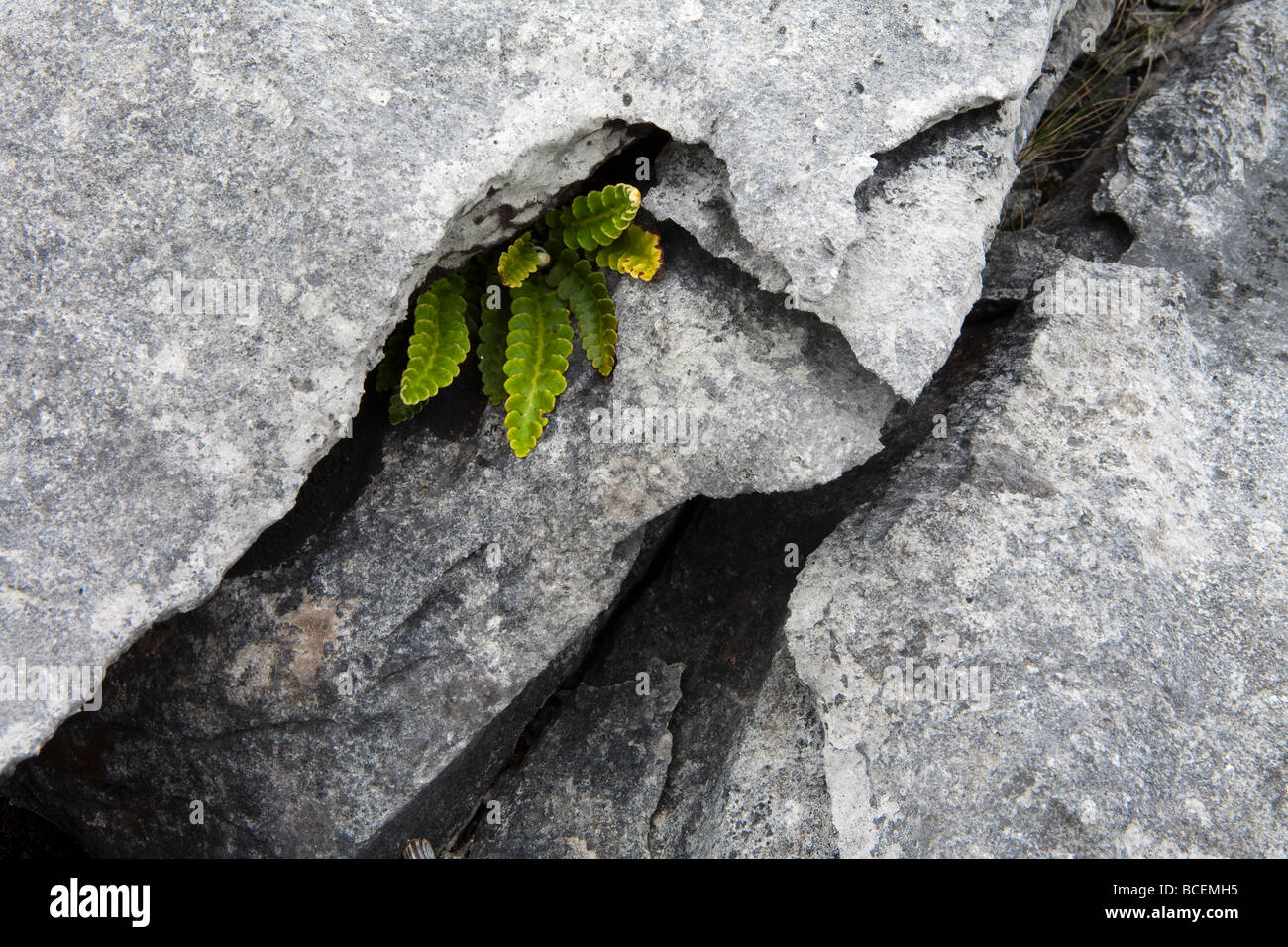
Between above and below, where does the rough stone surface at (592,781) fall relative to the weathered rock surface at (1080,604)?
below

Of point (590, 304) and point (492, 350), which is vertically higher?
point (590, 304)

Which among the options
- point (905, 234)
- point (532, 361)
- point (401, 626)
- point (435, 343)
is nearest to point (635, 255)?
point (532, 361)

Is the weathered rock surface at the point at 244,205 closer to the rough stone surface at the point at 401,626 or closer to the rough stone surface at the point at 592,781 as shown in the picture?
the rough stone surface at the point at 401,626

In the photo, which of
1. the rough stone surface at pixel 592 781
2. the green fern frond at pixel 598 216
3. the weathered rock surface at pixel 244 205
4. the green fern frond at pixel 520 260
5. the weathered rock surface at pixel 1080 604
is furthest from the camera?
the rough stone surface at pixel 592 781

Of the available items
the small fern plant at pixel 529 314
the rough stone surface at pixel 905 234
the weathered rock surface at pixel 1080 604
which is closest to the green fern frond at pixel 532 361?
the small fern plant at pixel 529 314

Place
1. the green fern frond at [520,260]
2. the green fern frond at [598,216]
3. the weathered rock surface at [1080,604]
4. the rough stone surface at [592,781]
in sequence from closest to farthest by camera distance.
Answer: the weathered rock surface at [1080,604], the green fern frond at [598,216], the green fern frond at [520,260], the rough stone surface at [592,781]

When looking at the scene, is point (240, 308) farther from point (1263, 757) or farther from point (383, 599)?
point (1263, 757)

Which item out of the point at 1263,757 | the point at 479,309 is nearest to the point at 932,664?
the point at 1263,757

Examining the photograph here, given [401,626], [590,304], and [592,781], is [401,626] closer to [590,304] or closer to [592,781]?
[592,781]

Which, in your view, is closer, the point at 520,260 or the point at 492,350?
the point at 520,260
